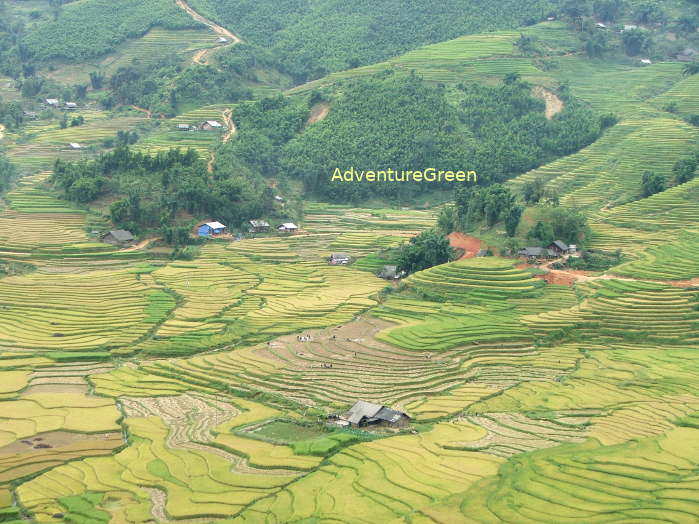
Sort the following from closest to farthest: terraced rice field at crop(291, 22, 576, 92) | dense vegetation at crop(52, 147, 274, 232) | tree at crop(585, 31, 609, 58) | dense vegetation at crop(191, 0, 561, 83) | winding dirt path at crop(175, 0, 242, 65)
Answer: dense vegetation at crop(52, 147, 274, 232), terraced rice field at crop(291, 22, 576, 92), tree at crop(585, 31, 609, 58), winding dirt path at crop(175, 0, 242, 65), dense vegetation at crop(191, 0, 561, 83)

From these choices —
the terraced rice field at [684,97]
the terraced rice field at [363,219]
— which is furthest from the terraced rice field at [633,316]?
the terraced rice field at [684,97]

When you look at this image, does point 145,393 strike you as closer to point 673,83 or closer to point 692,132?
point 692,132

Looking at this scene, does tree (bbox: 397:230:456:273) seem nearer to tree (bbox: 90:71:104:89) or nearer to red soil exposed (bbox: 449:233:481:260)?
red soil exposed (bbox: 449:233:481:260)

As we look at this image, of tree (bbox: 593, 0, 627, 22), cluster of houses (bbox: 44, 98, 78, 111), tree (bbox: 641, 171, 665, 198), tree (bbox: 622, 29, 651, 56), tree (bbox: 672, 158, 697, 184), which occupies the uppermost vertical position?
tree (bbox: 593, 0, 627, 22)

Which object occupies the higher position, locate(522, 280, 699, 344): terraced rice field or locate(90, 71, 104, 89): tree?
locate(90, 71, 104, 89): tree

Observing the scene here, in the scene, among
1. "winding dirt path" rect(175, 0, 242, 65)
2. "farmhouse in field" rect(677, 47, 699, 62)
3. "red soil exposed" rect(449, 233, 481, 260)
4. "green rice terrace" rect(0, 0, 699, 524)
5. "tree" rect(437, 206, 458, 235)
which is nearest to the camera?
"green rice terrace" rect(0, 0, 699, 524)

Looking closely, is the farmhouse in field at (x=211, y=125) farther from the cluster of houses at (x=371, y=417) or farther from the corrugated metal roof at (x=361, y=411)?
the cluster of houses at (x=371, y=417)

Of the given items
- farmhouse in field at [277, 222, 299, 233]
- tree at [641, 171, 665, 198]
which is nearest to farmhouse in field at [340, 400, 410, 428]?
farmhouse in field at [277, 222, 299, 233]
